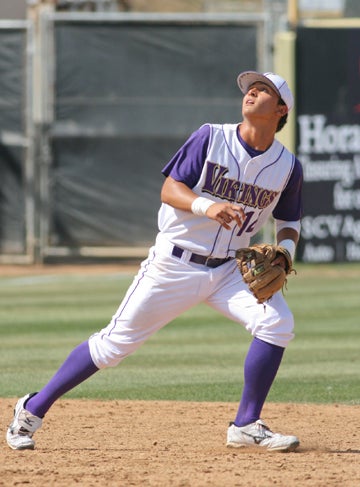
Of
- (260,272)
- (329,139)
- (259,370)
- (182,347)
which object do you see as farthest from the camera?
(329,139)

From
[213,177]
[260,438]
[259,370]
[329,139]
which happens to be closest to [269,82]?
[213,177]

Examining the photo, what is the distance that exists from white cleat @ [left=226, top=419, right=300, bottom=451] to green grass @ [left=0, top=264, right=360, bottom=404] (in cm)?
170

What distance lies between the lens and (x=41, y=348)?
918cm

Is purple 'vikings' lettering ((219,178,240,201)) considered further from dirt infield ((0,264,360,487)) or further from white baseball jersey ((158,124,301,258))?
dirt infield ((0,264,360,487))

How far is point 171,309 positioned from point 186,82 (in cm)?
1085

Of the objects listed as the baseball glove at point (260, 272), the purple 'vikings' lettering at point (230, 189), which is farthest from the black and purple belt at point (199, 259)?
the purple 'vikings' lettering at point (230, 189)

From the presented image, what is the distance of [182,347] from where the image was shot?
9.31 metres

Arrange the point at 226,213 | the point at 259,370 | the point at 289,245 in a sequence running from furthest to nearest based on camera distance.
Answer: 1. the point at 289,245
2. the point at 259,370
3. the point at 226,213

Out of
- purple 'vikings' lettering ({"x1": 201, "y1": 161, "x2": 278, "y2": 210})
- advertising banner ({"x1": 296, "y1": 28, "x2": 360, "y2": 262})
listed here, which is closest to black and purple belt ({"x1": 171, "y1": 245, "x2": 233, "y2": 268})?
purple 'vikings' lettering ({"x1": 201, "y1": 161, "x2": 278, "y2": 210})

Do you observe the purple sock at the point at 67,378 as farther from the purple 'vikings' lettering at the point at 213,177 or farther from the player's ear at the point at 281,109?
the player's ear at the point at 281,109

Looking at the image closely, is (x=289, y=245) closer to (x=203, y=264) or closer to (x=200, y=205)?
(x=203, y=264)

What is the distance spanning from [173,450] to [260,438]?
42 cm

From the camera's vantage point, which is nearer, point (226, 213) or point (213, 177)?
point (226, 213)

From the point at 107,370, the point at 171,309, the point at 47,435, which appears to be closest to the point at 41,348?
the point at 107,370
